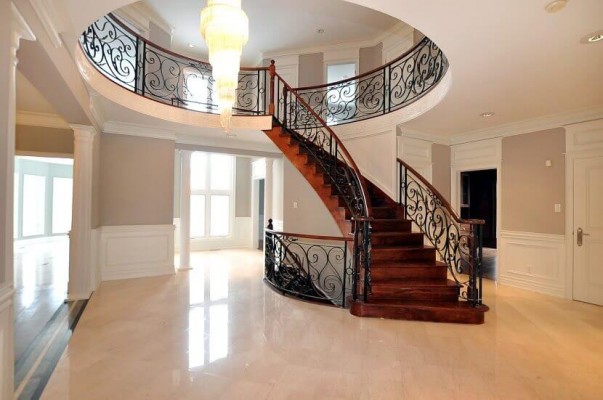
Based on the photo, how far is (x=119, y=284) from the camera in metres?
5.20

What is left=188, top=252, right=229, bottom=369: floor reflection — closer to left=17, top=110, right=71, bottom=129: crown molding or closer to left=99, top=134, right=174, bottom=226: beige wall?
left=99, top=134, right=174, bottom=226: beige wall

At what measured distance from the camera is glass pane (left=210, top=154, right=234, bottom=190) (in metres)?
9.84

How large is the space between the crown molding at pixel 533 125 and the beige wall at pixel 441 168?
1.01 ft

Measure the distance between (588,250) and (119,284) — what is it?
23.9 feet

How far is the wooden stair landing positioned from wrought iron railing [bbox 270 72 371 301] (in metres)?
0.12

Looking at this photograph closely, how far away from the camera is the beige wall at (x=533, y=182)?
487cm

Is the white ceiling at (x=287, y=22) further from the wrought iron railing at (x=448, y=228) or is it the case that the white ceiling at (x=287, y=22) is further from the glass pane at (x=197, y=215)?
the glass pane at (x=197, y=215)

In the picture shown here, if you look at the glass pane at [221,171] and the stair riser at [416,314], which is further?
the glass pane at [221,171]

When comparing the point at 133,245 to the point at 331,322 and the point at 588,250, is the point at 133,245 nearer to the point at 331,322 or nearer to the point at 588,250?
the point at 331,322

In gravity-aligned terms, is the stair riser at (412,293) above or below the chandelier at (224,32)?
below

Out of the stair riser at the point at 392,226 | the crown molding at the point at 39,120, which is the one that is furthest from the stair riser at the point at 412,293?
the crown molding at the point at 39,120

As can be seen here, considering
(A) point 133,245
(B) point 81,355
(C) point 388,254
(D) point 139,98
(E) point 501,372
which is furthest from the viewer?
(A) point 133,245

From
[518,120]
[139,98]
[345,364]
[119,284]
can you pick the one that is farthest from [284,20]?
[345,364]

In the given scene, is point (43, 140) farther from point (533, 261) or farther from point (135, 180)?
point (533, 261)
